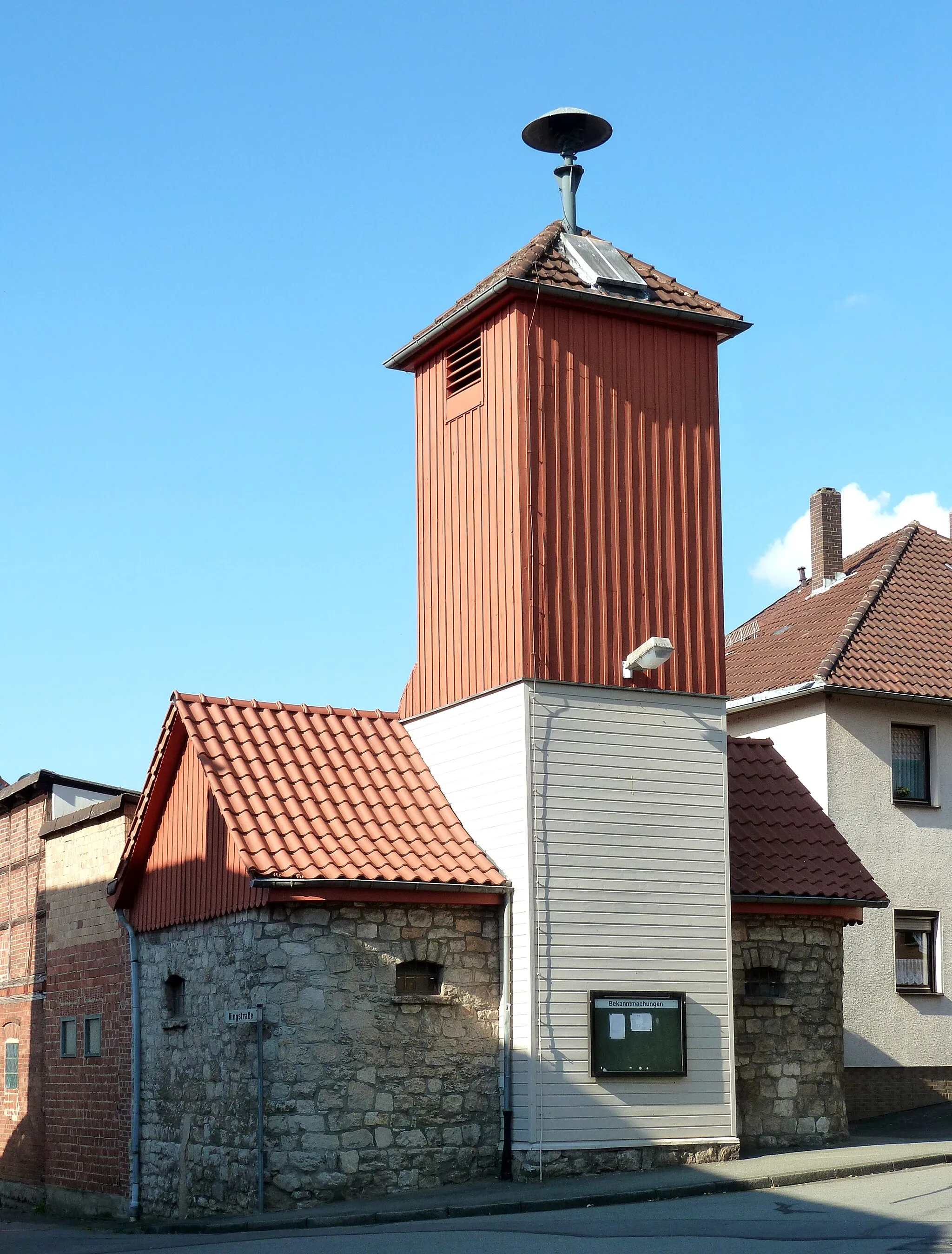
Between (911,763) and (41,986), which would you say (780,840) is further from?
(41,986)

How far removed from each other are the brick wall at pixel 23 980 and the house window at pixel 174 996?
212 inches

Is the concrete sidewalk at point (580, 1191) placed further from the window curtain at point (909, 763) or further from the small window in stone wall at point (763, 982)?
the window curtain at point (909, 763)

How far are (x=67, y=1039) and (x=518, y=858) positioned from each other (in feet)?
28.6

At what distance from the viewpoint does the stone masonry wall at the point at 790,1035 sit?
16.7 meters

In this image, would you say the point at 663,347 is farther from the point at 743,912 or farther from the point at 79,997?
the point at 79,997

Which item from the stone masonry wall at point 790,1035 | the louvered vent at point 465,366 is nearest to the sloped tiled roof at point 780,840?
the stone masonry wall at point 790,1035

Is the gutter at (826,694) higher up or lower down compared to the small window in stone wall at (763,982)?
higher up

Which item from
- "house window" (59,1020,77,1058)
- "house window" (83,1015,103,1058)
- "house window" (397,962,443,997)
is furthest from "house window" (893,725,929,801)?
"house window" (59,1020,77,1058)

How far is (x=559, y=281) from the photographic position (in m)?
16.5

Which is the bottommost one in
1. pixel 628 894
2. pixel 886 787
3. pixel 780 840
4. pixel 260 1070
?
pixel 260 1070

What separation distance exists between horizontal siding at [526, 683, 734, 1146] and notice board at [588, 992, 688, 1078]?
0.11 m

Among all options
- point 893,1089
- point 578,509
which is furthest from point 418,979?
point 893,1089

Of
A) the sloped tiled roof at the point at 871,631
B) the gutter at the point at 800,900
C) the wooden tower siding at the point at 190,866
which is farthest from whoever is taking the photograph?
the sloped tiled roof at the point at 871,631

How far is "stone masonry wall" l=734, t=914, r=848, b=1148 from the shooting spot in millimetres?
16719
